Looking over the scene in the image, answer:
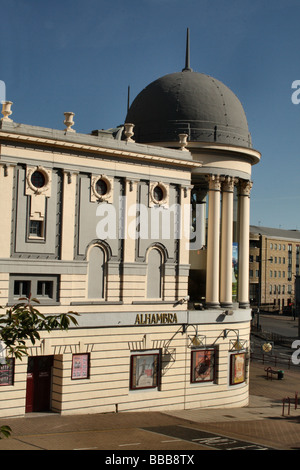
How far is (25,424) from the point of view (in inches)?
1115

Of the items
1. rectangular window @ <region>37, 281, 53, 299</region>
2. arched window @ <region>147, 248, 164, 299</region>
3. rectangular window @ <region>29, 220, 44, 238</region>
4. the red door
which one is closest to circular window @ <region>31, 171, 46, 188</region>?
rectangular window @ <region>29, 220, 44, 238</region>

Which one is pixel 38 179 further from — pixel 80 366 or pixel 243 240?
pixel 243 240

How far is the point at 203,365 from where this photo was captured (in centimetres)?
3634

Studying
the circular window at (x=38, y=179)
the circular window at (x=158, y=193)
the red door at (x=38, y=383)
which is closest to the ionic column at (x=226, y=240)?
the circular window at (x=158, y=193)

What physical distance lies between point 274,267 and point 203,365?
103654mm

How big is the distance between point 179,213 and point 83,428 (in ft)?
44.7

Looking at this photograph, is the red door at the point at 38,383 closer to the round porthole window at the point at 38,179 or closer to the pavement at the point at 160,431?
the pavement at the point at 160,431

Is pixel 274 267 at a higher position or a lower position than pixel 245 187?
lower

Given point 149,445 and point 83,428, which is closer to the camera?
point 149,445

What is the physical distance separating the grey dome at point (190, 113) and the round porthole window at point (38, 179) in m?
10.2

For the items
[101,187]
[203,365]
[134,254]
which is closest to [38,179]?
[101,187]
